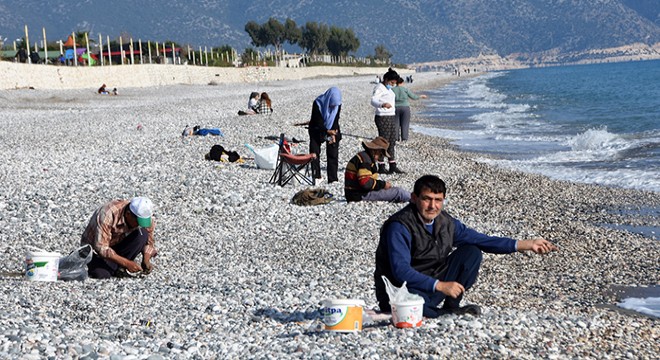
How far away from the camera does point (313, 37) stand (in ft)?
433

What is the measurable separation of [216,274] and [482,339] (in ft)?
11.0

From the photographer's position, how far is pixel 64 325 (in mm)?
6316

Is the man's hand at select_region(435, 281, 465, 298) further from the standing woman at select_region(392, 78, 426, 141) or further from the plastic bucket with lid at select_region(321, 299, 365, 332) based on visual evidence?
the standing woman at select_region(392, 78, 426, 141)

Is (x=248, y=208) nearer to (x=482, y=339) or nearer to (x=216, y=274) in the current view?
(x=216, y=274)

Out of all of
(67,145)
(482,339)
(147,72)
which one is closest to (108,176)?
(67,145)

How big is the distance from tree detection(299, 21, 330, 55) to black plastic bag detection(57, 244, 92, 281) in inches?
4906

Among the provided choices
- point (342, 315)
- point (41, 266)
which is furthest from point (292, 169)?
point (342, 315)

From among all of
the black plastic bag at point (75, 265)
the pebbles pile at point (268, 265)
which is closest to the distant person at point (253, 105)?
the pebbles pile at point (268, 265)

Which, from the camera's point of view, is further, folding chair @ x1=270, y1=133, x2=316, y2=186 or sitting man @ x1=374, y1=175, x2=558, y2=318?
folding chair @ x1=270, y1=133, x2=316, y2=186

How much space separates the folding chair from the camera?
1336 centimetres

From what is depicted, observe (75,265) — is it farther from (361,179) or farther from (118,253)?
(361,179)

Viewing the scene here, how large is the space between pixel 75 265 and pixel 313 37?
413 feet

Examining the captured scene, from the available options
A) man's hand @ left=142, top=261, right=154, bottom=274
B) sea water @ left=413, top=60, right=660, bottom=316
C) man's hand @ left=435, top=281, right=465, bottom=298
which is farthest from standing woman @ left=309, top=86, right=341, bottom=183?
man's hand @ left=435, top=281, right=465, bottom=298

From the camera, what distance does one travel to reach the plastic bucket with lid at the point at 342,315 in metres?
6.12
